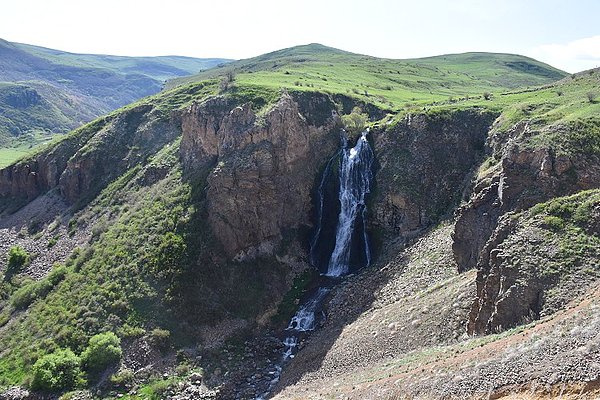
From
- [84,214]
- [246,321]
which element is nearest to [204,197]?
[246,321]

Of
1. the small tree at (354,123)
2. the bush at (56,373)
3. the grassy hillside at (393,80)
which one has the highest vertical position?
the grassy hillside at (393,80)

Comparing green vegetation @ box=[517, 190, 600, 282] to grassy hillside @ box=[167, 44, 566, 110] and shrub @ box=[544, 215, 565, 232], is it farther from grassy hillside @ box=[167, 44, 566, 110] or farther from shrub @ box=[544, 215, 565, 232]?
grassy hillside @ box=[167, 44, 566, 110]

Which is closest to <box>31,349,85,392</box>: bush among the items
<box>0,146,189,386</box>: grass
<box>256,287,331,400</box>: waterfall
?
<box>0,146,189,386</box>: grass

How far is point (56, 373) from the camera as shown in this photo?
42.8 metres

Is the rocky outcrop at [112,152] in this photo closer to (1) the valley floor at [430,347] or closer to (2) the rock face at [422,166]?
(2) the rock face at [422,166]

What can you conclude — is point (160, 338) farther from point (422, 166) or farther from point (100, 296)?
point (422, 166)

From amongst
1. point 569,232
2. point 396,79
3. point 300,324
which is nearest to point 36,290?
point 300,324

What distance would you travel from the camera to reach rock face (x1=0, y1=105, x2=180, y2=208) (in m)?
78.9

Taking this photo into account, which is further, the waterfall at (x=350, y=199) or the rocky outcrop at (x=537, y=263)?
the waterfall at (x=350, y=199)

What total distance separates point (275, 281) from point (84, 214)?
34.5 metres

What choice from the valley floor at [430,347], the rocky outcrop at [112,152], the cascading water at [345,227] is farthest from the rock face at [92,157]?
the valley floor at [430,347]

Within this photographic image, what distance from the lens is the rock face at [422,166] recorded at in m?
57.1

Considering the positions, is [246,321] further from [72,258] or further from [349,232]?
[72,258]

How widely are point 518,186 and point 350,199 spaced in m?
23.3
